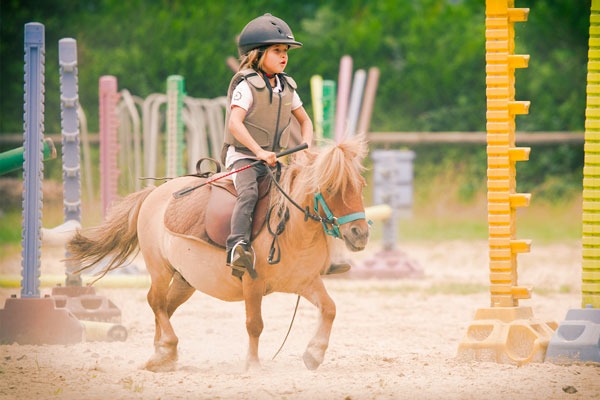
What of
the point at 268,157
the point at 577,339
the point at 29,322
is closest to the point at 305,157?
the point at 268,157

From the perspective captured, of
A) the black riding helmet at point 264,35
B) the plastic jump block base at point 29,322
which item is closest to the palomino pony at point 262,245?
the plastic jump block base at point 29,322

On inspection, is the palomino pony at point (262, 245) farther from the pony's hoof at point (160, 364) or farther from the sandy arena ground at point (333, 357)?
the sandy arena ground at point (333, 357)

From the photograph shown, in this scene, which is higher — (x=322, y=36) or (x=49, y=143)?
(x=322, y=36)

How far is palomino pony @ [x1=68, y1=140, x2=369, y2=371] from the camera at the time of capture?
5.28m

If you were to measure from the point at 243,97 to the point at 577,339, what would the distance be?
2.32 m

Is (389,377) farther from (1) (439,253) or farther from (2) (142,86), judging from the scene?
(2) (142,86)

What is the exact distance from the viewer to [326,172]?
17.3 ft

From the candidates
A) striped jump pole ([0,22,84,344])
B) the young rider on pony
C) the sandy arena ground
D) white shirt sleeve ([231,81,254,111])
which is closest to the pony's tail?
striped jump pole ([0,22,84,344])

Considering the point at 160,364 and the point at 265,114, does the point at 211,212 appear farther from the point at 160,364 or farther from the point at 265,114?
the point at 160,364

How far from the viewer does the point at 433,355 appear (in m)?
6.31

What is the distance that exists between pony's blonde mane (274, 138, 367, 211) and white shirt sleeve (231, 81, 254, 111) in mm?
418

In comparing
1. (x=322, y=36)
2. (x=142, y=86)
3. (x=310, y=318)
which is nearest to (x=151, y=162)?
(x=310, y=318)

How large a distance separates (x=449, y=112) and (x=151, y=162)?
8.89 meters

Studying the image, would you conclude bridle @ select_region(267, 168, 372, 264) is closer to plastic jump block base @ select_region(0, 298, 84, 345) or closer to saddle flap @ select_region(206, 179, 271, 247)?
saddle flap @ select_region(206, 179, 271, 247)
